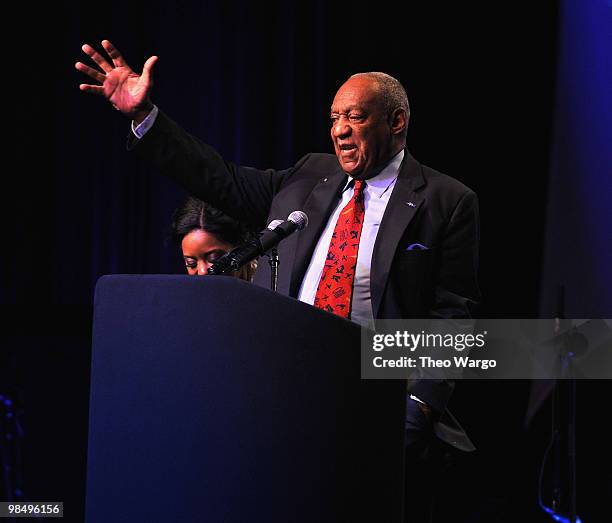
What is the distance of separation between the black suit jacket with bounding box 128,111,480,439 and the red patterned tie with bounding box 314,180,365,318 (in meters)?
0.06

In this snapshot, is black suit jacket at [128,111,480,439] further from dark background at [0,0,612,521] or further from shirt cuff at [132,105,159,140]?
dark background at [0,0,612,521]

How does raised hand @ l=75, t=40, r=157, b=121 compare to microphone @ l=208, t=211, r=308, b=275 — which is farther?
raised hand @ l=75, t=40, r=157, b=121

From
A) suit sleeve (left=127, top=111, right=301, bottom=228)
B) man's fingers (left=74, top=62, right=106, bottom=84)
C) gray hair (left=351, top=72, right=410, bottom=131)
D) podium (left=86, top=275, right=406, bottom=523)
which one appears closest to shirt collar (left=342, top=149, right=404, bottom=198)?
gray hair (left=351, top=72, right=410, bottom=131)

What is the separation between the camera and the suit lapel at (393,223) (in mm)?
2279

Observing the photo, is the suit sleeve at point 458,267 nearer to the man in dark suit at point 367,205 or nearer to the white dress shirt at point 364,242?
the man in dark suit at point 367,205

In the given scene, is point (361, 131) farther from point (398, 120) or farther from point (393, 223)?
point (393, 223)

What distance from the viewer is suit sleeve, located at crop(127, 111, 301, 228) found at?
2.42 metres

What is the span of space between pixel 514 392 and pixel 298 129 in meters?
1.66

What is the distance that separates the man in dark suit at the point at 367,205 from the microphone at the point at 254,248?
44 cm

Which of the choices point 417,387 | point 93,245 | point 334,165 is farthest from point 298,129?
point 417,387

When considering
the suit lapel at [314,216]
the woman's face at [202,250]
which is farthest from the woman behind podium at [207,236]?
the suit lapel at [314,216]

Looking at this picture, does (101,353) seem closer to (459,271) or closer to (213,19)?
(459,271)

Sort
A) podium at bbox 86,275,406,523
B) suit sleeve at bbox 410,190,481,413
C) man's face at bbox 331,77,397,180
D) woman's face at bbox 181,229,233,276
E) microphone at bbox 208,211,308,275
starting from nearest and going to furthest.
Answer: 1. podium at bbox 86,275,406,523
2. microphone at bbox 208,211,308,275
3. suit sleeve at bbox 410,190,481,413
4. man's face at bbox 331,77,397,180
5. woman's face at bbox 181,229,233,276

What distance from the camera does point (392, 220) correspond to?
2371 mm
